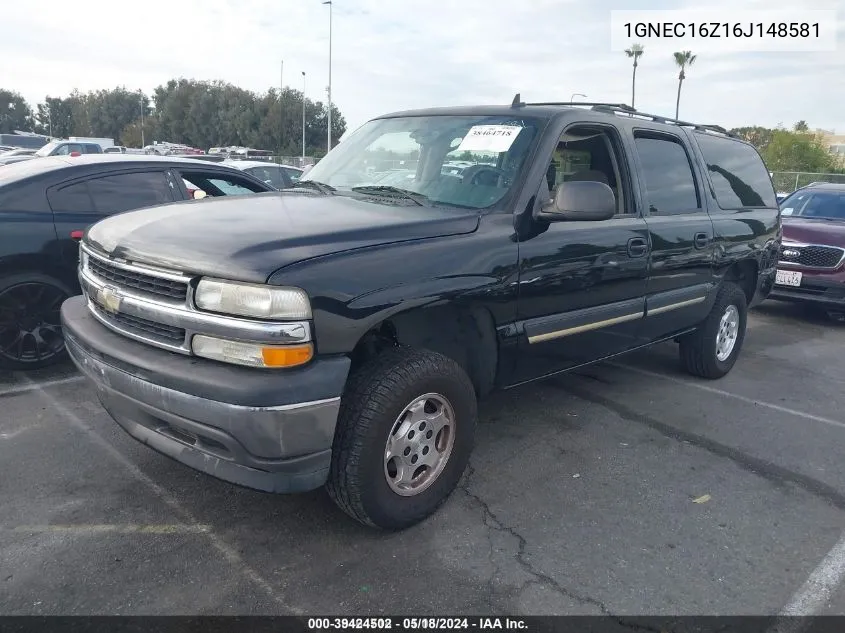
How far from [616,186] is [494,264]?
1398mm

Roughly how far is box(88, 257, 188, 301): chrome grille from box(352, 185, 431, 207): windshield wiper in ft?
4.36

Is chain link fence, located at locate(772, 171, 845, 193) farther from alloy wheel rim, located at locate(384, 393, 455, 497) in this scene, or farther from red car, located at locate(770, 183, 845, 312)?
alloy wheel rim, located at locate(384, 393, 455, 497)

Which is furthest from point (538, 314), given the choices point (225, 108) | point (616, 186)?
point (225, 108)

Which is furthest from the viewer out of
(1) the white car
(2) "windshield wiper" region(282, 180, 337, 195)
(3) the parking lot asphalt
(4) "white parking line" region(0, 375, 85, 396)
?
(1) the white car

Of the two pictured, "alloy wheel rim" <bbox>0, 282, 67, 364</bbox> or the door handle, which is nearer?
the door handle

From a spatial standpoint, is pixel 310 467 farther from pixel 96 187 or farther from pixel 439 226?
pixel 96 187

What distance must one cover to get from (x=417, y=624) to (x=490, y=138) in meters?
2.46

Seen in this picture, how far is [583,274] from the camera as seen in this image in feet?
12.3

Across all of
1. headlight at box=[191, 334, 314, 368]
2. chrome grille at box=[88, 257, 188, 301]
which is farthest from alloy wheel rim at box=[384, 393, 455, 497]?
chrome grille at box=[88, 257, 188, 301]

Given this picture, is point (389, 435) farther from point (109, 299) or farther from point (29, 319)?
point (29, 319)

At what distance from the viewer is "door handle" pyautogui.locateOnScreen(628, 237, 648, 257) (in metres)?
4.10

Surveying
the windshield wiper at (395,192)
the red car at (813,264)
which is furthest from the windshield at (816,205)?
the windshield wiper at (395,192)

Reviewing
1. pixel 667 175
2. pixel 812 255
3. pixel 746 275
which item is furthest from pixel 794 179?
pixel 667 175

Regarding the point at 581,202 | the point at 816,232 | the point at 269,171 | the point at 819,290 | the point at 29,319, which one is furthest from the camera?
the point at 269,171
